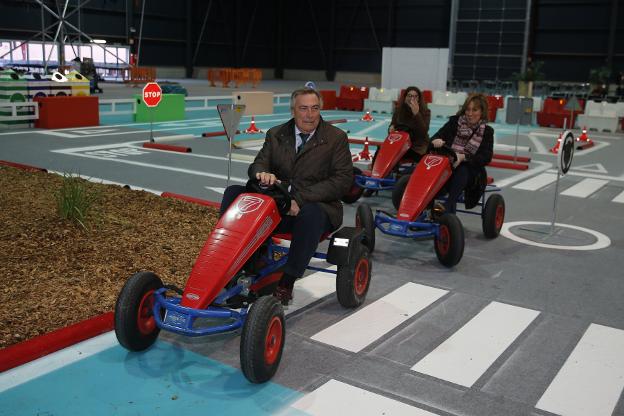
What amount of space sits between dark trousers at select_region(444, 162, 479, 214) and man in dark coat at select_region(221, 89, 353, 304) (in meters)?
2.01

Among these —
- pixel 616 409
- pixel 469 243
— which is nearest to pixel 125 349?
pixel 616 409

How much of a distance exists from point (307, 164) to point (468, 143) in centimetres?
265

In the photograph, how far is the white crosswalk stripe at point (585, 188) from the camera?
363 inches

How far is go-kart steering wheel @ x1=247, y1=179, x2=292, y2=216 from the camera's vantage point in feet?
12.8

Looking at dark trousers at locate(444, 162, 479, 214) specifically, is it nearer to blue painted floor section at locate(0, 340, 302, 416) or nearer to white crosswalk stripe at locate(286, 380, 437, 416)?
white crosswalk stripe at locate(286, 380, 437, 416)

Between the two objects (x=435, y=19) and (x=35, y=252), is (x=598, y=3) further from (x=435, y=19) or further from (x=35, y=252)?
(x=35, y=252)

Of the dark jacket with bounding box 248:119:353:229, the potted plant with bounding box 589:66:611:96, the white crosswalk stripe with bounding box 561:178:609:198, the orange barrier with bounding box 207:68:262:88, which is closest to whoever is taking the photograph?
the dark jacket with bounding box 248:119:353:229

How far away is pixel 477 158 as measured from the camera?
20.5 feet

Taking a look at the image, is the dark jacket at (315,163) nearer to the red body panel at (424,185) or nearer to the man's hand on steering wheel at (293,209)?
the man's hand on steering wheel at (293,209)

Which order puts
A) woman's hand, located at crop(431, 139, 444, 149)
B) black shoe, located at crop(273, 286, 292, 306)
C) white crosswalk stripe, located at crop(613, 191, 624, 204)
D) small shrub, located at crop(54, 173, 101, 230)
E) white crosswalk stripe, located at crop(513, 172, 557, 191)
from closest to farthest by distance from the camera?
black shoe, located at crop(273, 286, 292, 306) < small shrub, located at crop(54, 173, 101, 230) < woman's hand, located at crop(431, 139, 444, 149) < white crosswalk stripe, located at crop(613, 191, 624, 204) < white crosswalk stripe, located at crop(513, 172, 557, 191)

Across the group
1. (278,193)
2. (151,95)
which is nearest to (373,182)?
(278,193)

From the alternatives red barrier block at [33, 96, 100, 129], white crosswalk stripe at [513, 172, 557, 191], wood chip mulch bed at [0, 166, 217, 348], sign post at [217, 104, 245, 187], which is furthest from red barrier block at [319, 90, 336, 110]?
sign post at [217, 104, 245, 187]

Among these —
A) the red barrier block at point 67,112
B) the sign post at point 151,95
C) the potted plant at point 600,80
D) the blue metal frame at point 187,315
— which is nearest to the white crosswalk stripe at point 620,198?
the blue metal frame at point 187,315

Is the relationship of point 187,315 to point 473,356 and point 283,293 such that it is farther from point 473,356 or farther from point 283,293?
point 473,356
